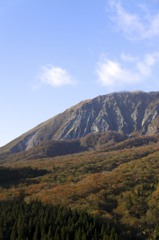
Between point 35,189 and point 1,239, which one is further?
point 35,189

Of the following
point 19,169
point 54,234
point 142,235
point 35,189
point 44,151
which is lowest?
point 142,235

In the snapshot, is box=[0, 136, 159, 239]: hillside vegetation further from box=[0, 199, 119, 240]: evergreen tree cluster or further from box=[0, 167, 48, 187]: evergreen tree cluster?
box=[0, 199, 119, 240]: evergreen tree cluster

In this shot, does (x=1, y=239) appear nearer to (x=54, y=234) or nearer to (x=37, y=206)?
(x=54, y=234)

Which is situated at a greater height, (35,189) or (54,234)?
(35,189)

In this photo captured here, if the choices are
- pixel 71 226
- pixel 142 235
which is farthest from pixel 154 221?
pixel 71 226

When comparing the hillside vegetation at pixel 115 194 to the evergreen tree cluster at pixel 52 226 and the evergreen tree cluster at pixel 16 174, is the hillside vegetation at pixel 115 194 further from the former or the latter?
the evergreen tree cluster at pixel 52 226

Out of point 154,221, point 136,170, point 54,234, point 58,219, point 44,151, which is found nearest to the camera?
point 54,234

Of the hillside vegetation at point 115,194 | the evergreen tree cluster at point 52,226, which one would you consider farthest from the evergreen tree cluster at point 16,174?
the evergreen tree cluster at point 52,226

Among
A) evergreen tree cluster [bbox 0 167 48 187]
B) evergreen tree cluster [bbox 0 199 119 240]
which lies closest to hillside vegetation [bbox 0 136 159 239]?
evergreen tree cluster [bbox 0 167 48 187]
